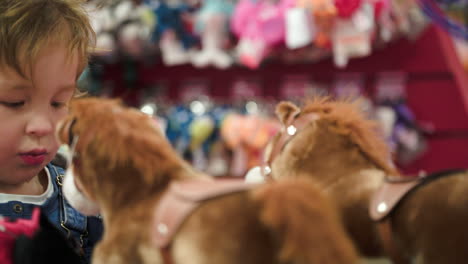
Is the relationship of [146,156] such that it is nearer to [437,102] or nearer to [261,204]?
[261,204]

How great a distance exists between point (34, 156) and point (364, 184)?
387mm

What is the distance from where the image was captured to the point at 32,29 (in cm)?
66

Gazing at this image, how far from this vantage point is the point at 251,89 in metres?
2.47

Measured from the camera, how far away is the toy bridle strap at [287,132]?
0.69 metres

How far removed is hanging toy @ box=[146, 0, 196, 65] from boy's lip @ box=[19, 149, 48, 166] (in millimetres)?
1530

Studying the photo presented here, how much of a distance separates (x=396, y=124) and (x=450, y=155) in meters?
0.33

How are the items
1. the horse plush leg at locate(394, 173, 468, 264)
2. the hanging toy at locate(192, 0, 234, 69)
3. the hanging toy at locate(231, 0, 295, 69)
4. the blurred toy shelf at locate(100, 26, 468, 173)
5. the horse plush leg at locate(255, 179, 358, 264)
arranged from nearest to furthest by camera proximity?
the horse plush leg at locate(255, 179, 358, 264) < the horse plush leg at locate(394, 173, 468, 264) < the hanging toy at locate(231, 0, 295, 69) < the hanging toy at locate(192, 0, 234, 69) < the blurred toy shelf at locate(100, 26, 468, 173)

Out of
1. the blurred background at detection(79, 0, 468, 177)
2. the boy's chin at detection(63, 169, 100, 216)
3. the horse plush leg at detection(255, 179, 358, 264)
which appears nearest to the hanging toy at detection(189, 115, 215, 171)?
the blurred background at detection(79, 0, 468, 177)

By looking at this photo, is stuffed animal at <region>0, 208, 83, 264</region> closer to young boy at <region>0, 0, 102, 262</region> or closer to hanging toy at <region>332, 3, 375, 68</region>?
young boy at <region>0, 0, 102, 262</region>

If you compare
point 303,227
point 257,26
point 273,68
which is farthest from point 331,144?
point 273,68

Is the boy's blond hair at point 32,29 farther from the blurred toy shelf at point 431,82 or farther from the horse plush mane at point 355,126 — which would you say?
the blurred toy shelf at point 431,82

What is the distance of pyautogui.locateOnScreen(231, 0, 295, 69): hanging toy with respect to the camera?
6.14 ft

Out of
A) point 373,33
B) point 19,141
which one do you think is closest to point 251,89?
point 373,33

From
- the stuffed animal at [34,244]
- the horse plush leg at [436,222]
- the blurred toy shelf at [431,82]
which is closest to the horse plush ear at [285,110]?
the horse plush leg at [436,222]
